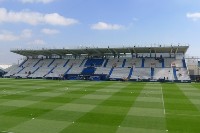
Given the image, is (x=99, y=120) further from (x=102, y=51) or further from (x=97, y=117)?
(x=102, y=51)

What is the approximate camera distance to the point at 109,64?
79562mm

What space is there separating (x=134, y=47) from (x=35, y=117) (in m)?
53.4

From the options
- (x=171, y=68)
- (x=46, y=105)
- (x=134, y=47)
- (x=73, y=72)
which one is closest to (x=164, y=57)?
(x=171, y=68)

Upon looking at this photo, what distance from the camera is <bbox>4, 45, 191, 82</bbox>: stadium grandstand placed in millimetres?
71000

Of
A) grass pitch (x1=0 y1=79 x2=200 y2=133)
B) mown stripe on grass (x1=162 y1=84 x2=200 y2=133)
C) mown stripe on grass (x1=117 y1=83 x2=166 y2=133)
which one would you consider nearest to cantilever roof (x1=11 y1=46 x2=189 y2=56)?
mown stripe on grass (x1=162 y1=84 x2=200 y2=133)

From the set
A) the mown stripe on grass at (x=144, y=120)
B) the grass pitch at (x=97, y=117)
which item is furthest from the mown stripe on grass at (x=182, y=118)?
the mown stripe on grass at (x=144, y=120)

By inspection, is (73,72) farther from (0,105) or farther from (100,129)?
(100,129)

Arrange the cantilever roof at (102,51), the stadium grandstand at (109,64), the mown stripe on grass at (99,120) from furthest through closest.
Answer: the cantilever roof at (102,51), the stadium grandstand at (109,64), the mown stripe on grass at (99,120)

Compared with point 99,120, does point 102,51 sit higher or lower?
higher

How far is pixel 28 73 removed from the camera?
3236 inches

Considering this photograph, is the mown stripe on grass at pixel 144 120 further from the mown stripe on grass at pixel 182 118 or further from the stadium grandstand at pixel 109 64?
the stadium grandstand at pixel 109 64

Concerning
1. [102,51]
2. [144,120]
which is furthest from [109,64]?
[144,120]

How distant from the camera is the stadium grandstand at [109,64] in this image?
71.0 meters

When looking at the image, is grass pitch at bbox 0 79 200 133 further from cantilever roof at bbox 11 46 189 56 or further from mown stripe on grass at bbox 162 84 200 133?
cantilever roof at bbox 11 46 189 56
